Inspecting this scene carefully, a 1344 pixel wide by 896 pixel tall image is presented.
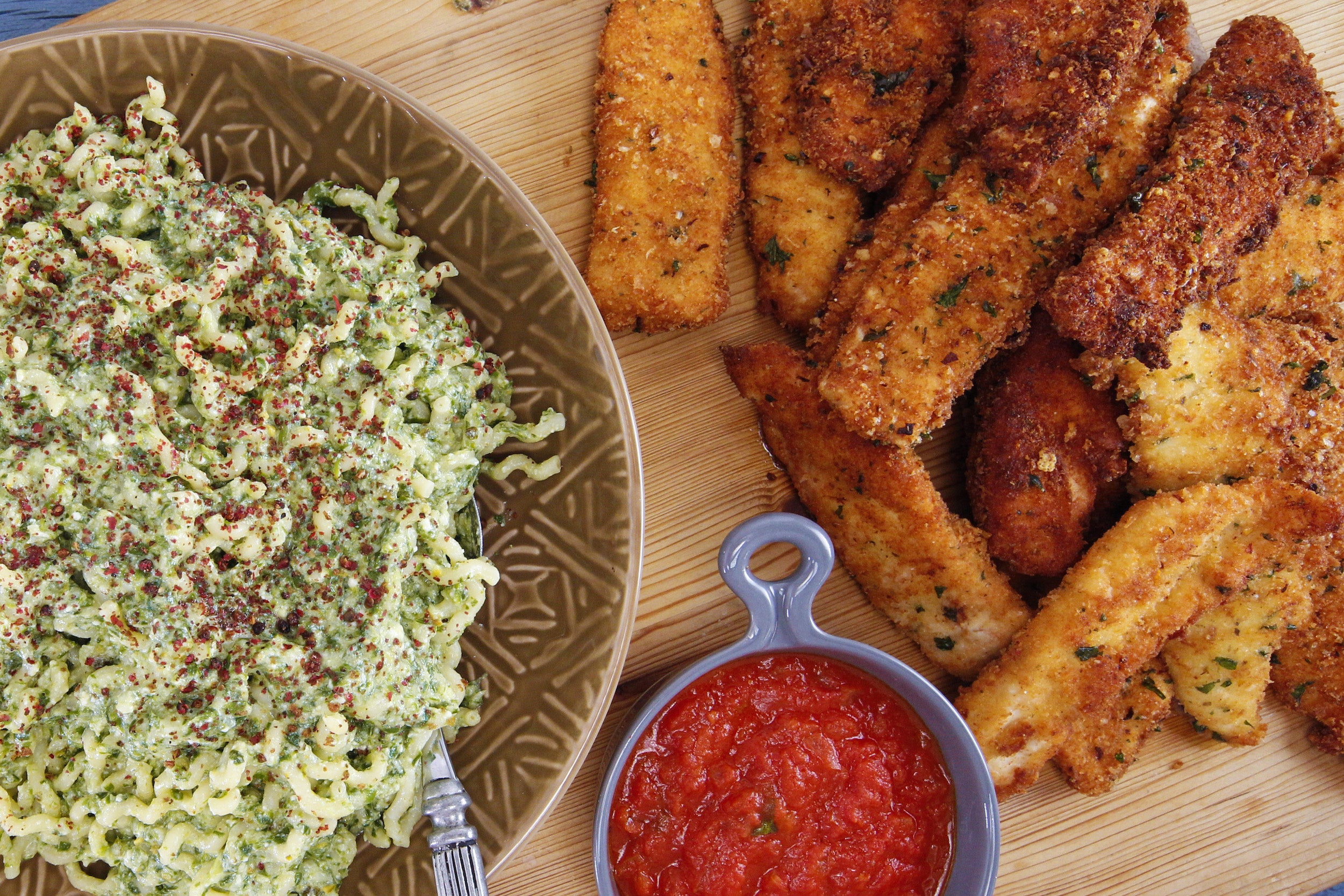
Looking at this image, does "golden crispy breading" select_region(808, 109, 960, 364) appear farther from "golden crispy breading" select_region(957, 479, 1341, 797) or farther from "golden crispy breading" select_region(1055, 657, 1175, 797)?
"golden crispy breading" select_region(1055, 657, 1175, 797)

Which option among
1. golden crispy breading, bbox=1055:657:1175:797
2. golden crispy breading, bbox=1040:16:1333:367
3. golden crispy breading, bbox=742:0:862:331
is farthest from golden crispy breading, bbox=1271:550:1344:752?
golden crispy breading, bbox=742:0:862:331

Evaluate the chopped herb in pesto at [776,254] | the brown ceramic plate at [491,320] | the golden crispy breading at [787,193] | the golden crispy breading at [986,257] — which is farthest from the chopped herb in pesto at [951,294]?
the brown ceramic plate at [491,320]

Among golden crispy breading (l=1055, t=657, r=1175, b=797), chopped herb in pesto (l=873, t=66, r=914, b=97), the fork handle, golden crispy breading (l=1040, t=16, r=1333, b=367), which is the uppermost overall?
chopped herb in pesto (l=873, t=66, r=914, b=97)

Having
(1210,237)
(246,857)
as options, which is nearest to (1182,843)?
(1210,237)

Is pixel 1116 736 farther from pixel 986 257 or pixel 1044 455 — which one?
pixel 986 257

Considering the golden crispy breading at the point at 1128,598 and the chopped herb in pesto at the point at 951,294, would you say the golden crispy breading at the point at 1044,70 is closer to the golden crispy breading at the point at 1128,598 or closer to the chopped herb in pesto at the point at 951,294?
the chopped herb in pesto at the point at 951,294

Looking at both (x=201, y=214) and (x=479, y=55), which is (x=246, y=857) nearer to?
(x=201, y=214)
